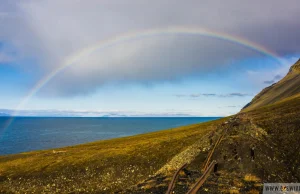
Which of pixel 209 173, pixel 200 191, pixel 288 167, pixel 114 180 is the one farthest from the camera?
pixel 114 180

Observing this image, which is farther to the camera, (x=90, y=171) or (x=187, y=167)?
(x=90, y=171)

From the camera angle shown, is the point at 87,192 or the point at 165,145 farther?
the point at 165,145

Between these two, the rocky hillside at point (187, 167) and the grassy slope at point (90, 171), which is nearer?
the rocky hillside at point (187, 167)

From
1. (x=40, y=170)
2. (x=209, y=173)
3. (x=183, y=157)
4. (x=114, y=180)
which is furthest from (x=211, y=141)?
(x=40, y=170)

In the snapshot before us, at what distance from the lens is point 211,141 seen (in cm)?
3559

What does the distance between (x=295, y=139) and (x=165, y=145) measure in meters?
28.4

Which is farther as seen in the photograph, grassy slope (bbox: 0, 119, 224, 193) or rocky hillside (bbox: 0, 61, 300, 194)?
grassy slope (bbox: 0, 119, 224, 193)

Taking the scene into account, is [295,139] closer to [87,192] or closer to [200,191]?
[200,191]

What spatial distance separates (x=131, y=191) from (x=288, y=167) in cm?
1643

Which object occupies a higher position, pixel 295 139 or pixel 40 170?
pixel 295 139

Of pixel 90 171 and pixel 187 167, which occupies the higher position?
pixel 187 167

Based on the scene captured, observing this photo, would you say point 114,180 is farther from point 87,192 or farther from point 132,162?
point 132,162

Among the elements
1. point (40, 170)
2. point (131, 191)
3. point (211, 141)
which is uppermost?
point (211, 141)

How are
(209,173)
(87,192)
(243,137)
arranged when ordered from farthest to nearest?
(87,192), (243,137), (209,173)
